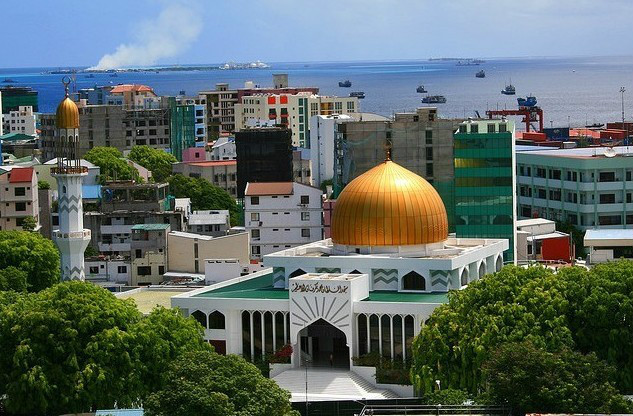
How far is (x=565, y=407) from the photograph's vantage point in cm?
4578

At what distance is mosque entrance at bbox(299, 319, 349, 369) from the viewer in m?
64.4

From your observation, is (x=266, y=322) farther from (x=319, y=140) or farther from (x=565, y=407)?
(x=319, y=140)

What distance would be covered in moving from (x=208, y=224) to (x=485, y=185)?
2374 cm

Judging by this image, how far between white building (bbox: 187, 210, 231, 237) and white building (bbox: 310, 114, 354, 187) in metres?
31.3

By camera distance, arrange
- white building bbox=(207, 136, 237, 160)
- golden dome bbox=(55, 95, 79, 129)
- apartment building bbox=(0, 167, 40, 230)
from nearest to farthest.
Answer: golden dome bbox=(55, 95, 79, 129), apartment building bbox=(0, 167, 40, 230), white building bbox=(207, 136, 237, 160)

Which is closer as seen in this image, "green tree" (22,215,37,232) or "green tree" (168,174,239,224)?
"green tree" (22,215,37,232)

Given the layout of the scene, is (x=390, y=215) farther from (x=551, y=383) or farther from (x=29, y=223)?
(x=29, y=223)

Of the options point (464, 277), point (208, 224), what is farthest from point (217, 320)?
point (208, 224)

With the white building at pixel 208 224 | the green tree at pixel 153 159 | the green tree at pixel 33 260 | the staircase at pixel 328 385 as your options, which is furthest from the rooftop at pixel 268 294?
the green tree at pixel 153 159

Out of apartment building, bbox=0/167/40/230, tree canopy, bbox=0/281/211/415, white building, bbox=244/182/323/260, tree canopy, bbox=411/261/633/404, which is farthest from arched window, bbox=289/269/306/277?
apartment building, bbox=0/167/40/230

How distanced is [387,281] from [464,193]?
1862 cm

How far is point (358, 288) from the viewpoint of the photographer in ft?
210

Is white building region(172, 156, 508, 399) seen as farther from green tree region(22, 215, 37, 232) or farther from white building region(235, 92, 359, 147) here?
white building region(235, 92, 359, 147)

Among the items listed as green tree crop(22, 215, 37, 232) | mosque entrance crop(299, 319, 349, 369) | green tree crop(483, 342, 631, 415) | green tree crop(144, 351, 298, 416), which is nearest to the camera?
green tree crop(483, 342, 631, 415)
